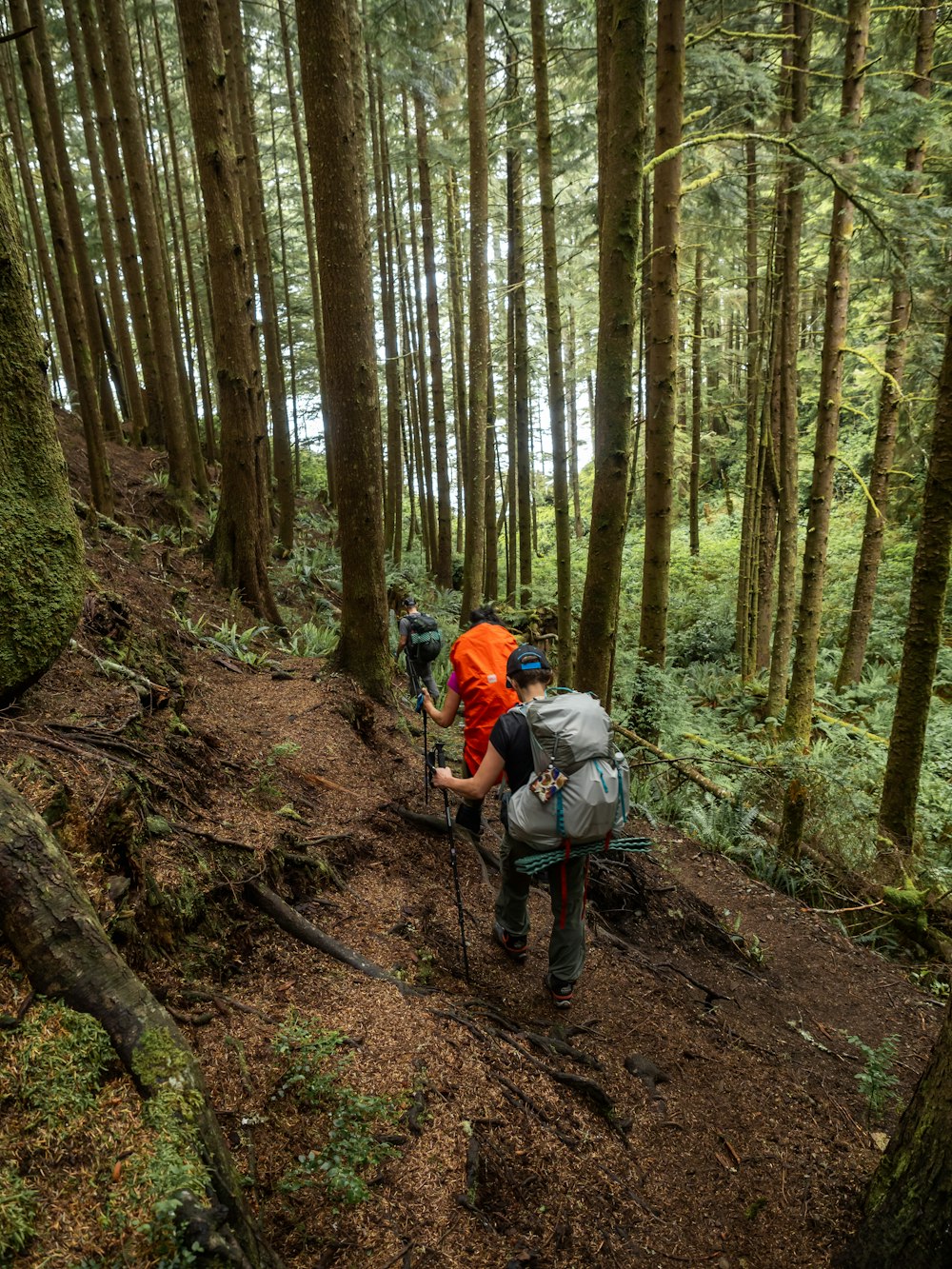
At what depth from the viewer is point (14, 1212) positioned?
142 cm

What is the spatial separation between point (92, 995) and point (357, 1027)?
1.26m

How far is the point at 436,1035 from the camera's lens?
2.91m

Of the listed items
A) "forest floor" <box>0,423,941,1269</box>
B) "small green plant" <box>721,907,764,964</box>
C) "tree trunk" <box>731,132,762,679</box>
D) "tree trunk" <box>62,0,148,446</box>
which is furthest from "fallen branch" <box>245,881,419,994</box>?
"tree trunk" <box>62,0,148,446</box>

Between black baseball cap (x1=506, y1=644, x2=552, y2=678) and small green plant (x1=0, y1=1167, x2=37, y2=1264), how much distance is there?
293cm

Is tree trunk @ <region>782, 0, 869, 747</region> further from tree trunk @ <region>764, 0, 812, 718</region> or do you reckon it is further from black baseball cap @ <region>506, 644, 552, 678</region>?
black baseball cap @ <region>506, 644, 552, 678</region>

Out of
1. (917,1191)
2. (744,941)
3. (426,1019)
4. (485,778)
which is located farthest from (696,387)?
(917,1191)

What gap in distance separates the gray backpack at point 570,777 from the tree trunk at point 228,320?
6.07m

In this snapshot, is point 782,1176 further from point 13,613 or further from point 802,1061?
point 13,613

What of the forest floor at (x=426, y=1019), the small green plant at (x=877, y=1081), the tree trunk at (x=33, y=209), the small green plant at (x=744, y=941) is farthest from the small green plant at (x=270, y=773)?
the tree trunk at (x=33, y=209)

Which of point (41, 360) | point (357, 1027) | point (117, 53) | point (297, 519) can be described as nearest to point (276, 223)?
point (297, 519)

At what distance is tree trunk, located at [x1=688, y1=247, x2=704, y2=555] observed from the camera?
14.4m

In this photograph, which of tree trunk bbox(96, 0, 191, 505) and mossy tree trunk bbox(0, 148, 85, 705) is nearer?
mossy tree trunk bbox(0, 148, 85, 705)

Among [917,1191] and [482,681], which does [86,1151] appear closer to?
[917,1191]

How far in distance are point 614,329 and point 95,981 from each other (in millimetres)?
5657
